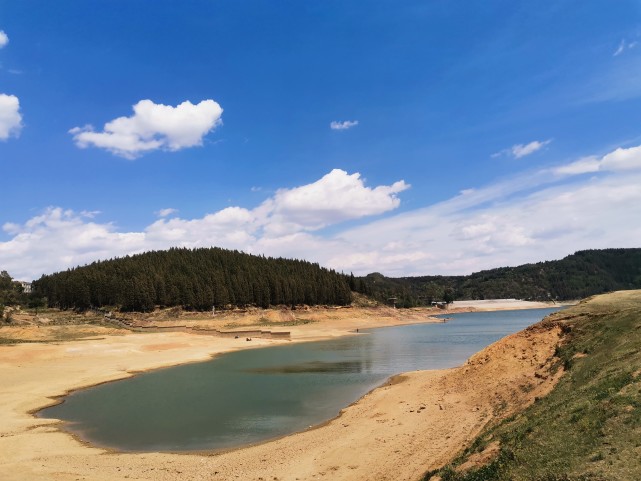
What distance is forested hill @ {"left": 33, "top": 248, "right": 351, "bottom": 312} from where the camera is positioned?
141m

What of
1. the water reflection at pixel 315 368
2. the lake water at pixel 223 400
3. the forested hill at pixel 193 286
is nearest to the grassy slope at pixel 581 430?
the lake water at pixel 223 400

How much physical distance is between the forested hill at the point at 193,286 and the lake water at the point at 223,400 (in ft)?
284

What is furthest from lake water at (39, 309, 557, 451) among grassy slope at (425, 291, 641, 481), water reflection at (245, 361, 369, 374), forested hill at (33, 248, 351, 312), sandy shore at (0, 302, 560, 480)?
forested hill at (33, 248, 351, 312)

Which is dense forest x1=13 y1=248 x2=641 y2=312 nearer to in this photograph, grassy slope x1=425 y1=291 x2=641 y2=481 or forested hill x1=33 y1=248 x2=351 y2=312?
forested hill x1=33 y1=248 x2=351 y2=312

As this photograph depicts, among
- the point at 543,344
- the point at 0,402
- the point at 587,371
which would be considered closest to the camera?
the point at 587,371

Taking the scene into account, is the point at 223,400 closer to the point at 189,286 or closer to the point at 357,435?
the point at 357,435

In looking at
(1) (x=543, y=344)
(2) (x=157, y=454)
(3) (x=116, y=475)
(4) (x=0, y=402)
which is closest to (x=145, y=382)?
(4) (x=0, y=402)

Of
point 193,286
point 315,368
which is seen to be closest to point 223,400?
point 315,368

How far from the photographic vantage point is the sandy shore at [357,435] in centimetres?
1827

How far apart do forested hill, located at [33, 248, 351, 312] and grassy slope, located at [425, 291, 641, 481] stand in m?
132

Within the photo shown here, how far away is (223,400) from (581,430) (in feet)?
90.2

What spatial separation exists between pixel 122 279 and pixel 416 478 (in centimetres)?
14877

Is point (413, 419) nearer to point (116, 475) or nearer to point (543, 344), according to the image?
point (543, 344)

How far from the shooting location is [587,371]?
1947cm
